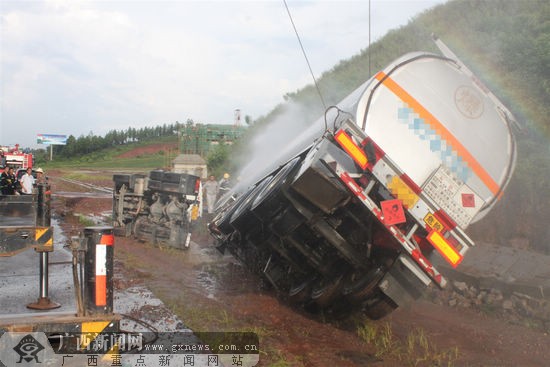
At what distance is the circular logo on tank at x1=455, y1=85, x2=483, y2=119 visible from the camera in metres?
5.55

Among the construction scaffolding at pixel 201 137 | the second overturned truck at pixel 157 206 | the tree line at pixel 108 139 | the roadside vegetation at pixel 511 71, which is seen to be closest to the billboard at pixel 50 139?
the tree line at pixel 108 139

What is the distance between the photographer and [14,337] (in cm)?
311

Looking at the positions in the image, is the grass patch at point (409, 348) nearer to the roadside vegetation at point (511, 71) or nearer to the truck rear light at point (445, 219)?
the truck rear light at point (445, 219)

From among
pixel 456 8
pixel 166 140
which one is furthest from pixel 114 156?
pixel 456 8

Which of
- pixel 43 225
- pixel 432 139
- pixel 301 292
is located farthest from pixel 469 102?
pixel 43 225

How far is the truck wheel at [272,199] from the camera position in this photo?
206 inches

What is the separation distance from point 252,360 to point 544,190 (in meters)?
6.49

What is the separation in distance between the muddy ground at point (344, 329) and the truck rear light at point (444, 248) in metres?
0.84

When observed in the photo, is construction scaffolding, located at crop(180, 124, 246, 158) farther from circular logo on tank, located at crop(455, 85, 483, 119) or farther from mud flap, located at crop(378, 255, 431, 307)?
mud flap, located at crop(378, 255, 431, 307)

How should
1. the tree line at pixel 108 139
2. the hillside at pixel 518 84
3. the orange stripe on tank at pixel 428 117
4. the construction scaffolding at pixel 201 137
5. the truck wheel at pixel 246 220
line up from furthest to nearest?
the tree line at pixel 108 139, the construction scaffolding at pixel 201 137, the hillside at pixel 518 84, the truck wheel at pixel 246 220, the orange stripe on tank at pixel 428 117

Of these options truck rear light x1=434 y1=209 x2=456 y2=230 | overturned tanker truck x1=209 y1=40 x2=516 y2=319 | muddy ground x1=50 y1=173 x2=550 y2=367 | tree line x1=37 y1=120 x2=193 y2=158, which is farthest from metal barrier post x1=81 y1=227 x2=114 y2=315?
tree line x1=37 y1=120 x2=193 y2=158

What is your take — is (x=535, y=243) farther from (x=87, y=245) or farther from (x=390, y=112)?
(x=87, y=245)

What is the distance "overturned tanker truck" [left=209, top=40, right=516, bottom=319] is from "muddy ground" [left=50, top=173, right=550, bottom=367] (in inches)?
13.1

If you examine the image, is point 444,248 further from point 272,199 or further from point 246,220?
point 246,220
